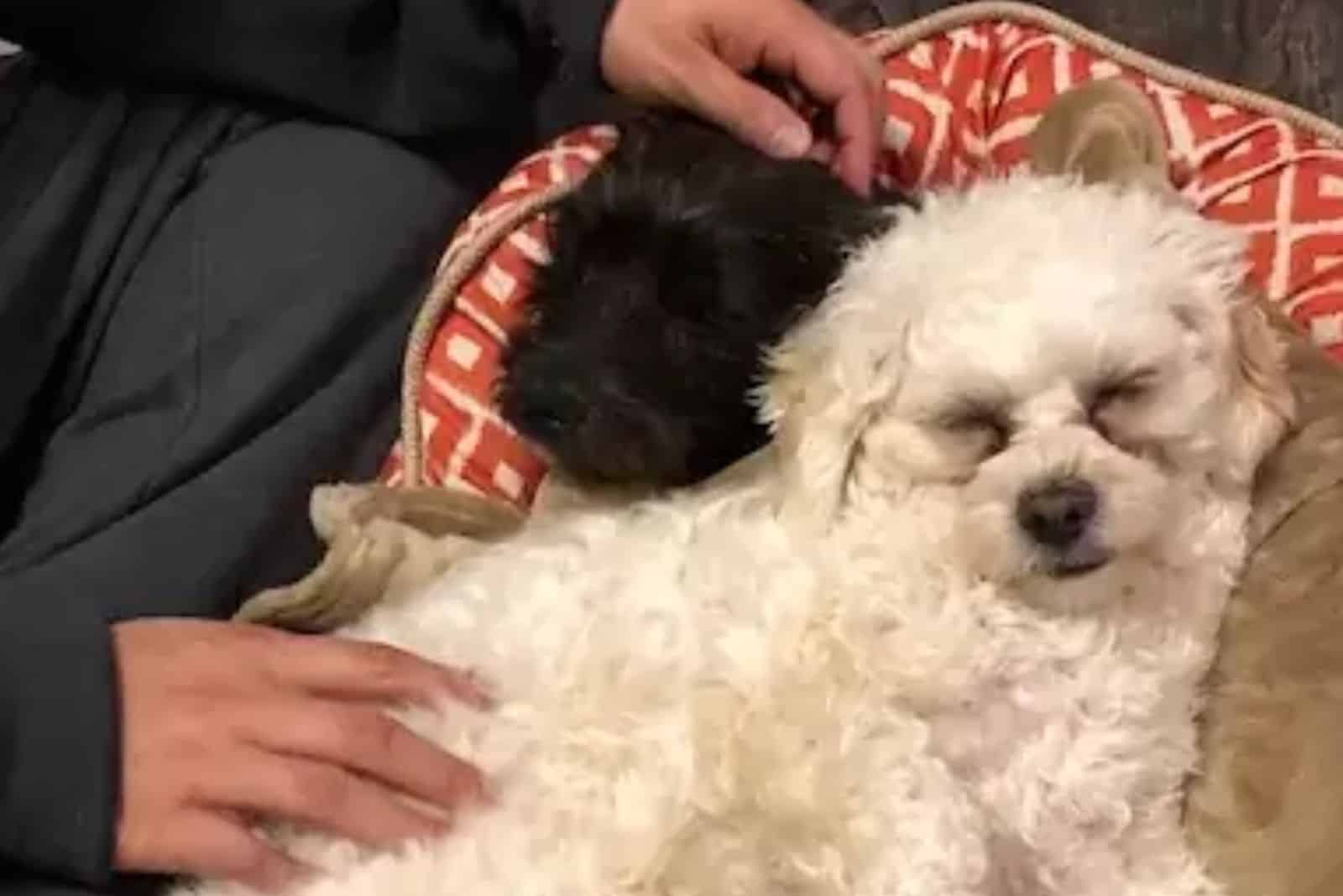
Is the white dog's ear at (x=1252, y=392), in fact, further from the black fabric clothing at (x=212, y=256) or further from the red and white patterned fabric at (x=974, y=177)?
the black fabric clothing at (x=212, y=256)

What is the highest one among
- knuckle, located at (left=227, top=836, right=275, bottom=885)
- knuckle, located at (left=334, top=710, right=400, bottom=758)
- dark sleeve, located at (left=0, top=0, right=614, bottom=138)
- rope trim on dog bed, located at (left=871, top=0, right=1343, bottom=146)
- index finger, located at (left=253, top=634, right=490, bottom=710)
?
rope trim on dog bed, located at (left=871, top=0, right=1343, bottom=146)

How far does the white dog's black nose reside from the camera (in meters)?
1.33

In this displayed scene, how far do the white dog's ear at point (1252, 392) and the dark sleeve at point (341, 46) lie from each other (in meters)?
0.50

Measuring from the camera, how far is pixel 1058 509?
133 cm

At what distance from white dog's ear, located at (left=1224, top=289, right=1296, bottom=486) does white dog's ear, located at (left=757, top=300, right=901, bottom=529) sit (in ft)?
0.61

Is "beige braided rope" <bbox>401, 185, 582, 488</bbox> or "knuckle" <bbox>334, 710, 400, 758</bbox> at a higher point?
"beige braided rope" <bbox>401, 185, 582, 488</bbox>

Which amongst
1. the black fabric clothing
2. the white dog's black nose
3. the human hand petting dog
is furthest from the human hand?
the human hand petting dog

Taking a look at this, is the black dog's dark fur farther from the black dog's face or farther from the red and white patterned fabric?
the red and white patterned fabric

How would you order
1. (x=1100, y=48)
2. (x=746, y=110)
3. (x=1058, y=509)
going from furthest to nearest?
(x=1100, y=48)
(x=746, y=110)
(x=1058, y=509)

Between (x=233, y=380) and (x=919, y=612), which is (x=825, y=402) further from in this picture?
(x=233, y=380)

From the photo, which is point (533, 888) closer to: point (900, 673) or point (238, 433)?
point (900, 673)

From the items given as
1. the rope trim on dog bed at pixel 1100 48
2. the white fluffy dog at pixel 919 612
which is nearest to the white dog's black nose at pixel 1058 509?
the white fluffy dog at pixel 919 612

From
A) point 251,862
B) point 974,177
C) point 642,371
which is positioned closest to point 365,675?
point 251,862

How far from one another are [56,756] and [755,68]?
2.06 feet
